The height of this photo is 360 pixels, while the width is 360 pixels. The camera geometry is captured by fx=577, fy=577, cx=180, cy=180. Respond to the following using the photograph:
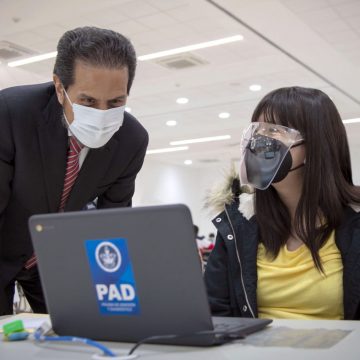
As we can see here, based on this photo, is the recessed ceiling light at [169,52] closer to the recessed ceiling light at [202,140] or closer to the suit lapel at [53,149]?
the suit lapel at [53,149]

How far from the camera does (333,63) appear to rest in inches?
289

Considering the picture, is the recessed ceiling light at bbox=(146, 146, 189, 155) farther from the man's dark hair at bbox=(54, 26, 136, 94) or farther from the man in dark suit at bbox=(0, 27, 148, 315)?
the man's dark hair at bbox=(54, 26, 136, 94)

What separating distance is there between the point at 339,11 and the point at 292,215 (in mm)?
A: 4537

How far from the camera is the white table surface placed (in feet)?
2.75

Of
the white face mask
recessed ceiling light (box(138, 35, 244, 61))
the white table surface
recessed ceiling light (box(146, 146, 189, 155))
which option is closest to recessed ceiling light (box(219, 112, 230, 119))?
recessed ceiling light (box(146, 146, 189, 155))

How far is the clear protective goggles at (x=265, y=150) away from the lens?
158 cm

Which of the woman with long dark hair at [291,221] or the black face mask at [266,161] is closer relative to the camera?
the woman with long dark hair at [291,221]

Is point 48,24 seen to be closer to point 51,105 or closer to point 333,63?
point 333,63

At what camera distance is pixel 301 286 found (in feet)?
4.77

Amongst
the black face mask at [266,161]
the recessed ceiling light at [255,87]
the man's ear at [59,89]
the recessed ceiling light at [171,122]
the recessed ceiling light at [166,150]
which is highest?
the recessed ceiling light at [255,87]

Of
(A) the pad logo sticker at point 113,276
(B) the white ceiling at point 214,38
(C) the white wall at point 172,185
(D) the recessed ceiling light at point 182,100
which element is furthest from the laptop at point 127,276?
(C) the white wall at point 172,185

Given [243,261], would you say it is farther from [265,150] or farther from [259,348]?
[259,348]

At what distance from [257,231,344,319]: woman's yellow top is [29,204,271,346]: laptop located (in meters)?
0.50

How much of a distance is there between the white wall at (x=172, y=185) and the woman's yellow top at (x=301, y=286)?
13.2 metres
